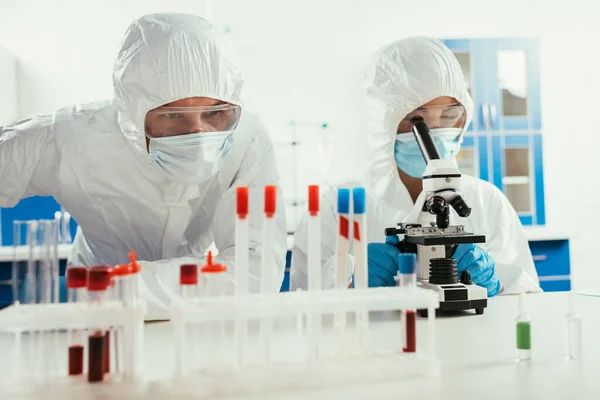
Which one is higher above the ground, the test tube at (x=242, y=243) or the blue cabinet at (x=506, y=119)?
the blue cabinet at (x=506, y=119)

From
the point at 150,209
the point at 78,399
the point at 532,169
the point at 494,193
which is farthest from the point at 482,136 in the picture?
the point at 78,399

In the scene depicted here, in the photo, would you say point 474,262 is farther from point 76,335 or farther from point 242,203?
point 76,335

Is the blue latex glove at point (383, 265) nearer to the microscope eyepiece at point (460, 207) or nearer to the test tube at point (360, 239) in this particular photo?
the microscope eyepiece at point (460, 207)

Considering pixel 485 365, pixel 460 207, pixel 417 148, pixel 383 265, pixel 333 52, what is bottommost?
pixel 485 365

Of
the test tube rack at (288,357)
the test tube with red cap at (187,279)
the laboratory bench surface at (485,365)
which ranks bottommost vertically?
the laboratory bench surface at (485,365)

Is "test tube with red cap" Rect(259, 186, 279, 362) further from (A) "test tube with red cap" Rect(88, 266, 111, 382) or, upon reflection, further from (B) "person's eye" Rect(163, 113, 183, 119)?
(B) "person's eye" Rect(163, 113, 183, 119)

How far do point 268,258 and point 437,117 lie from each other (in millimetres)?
1176

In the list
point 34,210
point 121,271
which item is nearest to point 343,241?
point 121,271

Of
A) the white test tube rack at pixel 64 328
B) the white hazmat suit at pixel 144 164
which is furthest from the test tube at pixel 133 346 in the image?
the white hazmat suit at pixel 144 164

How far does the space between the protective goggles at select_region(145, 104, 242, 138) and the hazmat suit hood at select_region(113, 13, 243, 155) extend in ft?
0.08

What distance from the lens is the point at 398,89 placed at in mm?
2023

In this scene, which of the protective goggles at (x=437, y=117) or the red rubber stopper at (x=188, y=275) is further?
the protective goggles at (x=437, y=117)

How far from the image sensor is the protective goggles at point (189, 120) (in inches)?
60.2

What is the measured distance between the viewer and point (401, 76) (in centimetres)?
203
